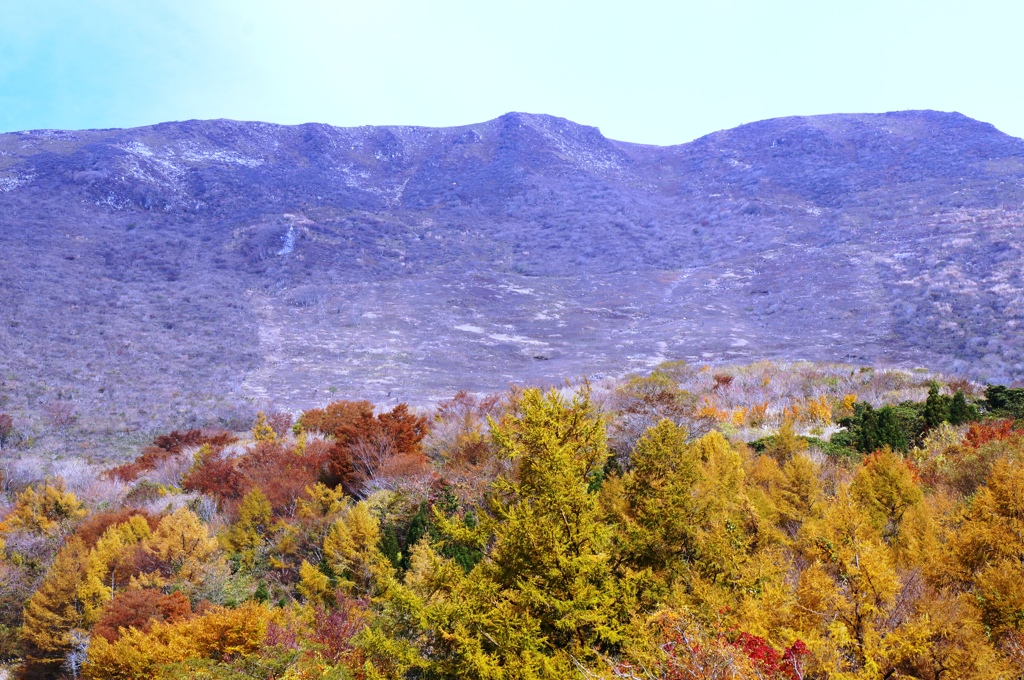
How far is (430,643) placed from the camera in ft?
23.8

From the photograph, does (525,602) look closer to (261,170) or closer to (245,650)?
(245,650)

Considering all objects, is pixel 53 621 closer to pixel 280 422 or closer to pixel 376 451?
pixel 376 451

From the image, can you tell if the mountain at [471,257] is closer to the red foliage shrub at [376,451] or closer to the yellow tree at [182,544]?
the red foliage shrub at [376,451]

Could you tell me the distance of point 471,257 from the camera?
176ft

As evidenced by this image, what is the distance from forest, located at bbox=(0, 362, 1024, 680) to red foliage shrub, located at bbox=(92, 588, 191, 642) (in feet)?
0.16

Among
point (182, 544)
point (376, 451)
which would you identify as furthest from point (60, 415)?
point (376, 451)

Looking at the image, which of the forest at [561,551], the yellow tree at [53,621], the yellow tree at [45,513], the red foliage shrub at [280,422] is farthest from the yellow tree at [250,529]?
the red foliage shrub at [280,422]

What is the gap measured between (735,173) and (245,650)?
6877 centimetres

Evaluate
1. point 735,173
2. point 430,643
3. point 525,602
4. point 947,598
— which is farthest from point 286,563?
point 735,173

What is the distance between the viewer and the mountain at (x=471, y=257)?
32562mm

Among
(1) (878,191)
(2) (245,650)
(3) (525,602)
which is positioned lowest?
(2) (245,650)

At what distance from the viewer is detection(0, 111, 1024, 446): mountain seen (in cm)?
3256

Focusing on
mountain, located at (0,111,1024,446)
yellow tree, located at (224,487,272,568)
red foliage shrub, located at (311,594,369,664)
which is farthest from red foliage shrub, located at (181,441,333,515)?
mountain, located at (0,111,1024,446)

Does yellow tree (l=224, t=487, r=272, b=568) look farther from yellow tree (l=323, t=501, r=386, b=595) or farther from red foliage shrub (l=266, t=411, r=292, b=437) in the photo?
red foliage shrub (l=266, t=411, r=292, b=437)
